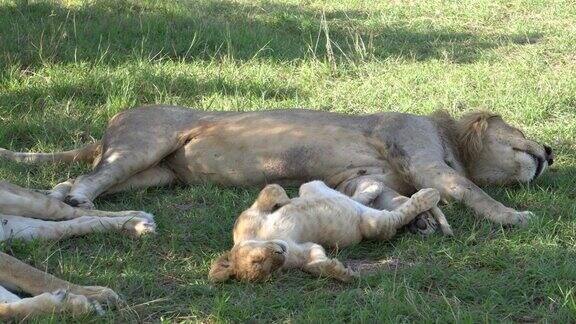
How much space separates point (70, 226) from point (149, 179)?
3.41 feet

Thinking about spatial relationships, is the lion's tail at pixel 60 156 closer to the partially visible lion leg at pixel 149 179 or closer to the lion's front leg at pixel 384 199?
the partially visible lion leg at pixel 149 179

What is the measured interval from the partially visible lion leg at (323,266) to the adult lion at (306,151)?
116cm

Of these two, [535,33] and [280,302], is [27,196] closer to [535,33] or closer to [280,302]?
[280,302]

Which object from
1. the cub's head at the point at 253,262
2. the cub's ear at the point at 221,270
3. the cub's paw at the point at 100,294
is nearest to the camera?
the cub's paw at the point at 100,294

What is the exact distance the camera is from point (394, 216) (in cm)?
493

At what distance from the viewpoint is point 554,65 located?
848 centimetres

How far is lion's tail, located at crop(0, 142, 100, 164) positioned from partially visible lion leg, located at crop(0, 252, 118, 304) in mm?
2069

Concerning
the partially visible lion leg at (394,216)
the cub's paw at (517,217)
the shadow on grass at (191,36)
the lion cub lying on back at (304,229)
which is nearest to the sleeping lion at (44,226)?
the lion cub lying on back at (304,229)

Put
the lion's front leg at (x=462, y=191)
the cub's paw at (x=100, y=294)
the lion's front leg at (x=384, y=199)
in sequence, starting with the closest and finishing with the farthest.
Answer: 1. the cub's paw at (x=100, y=294)
2. the lion's front leg at (x=384, y=199)
3. the lion's front leg at (x=462, y=191)

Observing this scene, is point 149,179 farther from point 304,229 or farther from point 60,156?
point 304,229

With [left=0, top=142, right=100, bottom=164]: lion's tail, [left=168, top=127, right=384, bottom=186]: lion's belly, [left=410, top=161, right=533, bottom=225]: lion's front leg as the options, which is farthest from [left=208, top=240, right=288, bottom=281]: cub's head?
[left=0, top=142, right=100, bottom=164]: lion's tail

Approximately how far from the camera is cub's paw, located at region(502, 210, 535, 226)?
5.03 meters

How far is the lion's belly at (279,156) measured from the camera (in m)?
5.84

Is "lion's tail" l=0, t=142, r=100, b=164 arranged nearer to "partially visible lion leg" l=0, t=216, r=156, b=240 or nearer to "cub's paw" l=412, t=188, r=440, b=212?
"partially visible lion leg" l=0, t=216, r=156, b=240
